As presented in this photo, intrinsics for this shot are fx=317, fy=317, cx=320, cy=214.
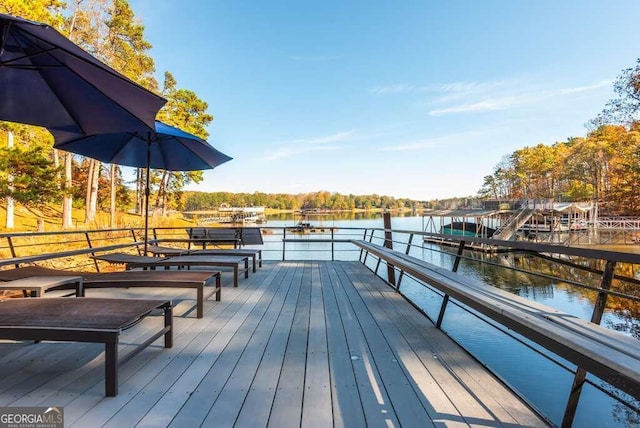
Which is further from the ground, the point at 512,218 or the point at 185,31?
the point at 185,31

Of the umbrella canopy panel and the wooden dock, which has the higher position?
the umbrella canopy panel

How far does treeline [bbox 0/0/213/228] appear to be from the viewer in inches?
293

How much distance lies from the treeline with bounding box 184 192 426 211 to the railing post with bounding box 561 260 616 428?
66.5 m

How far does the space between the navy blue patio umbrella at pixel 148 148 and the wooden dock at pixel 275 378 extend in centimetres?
235

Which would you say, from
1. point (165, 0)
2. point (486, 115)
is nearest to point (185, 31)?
point (165, 0)

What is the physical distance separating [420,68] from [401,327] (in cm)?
1827

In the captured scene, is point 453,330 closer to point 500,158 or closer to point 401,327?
point 401,327

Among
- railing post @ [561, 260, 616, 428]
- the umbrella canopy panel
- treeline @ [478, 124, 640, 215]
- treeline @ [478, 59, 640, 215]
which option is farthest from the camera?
treeline @ [478, 124, 640, 215]

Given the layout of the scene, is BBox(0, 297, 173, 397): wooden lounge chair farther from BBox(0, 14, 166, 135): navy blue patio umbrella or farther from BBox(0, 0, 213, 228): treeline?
BBox(0, 0, 213, 228): treeline

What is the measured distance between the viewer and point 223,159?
4727 mm

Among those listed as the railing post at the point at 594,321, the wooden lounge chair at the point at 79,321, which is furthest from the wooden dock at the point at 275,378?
the wooden lounge chair at the point at 79,321

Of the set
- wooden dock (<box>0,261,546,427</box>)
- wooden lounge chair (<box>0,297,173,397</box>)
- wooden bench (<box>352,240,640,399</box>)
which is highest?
wooden bench (<box>352,240,640,399</box>)

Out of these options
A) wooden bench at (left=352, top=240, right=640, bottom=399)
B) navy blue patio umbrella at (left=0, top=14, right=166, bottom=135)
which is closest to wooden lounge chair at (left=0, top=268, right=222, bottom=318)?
navy blue patio umbrella at (left=0, top=14, right=166, bottom=135)

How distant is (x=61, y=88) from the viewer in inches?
108
